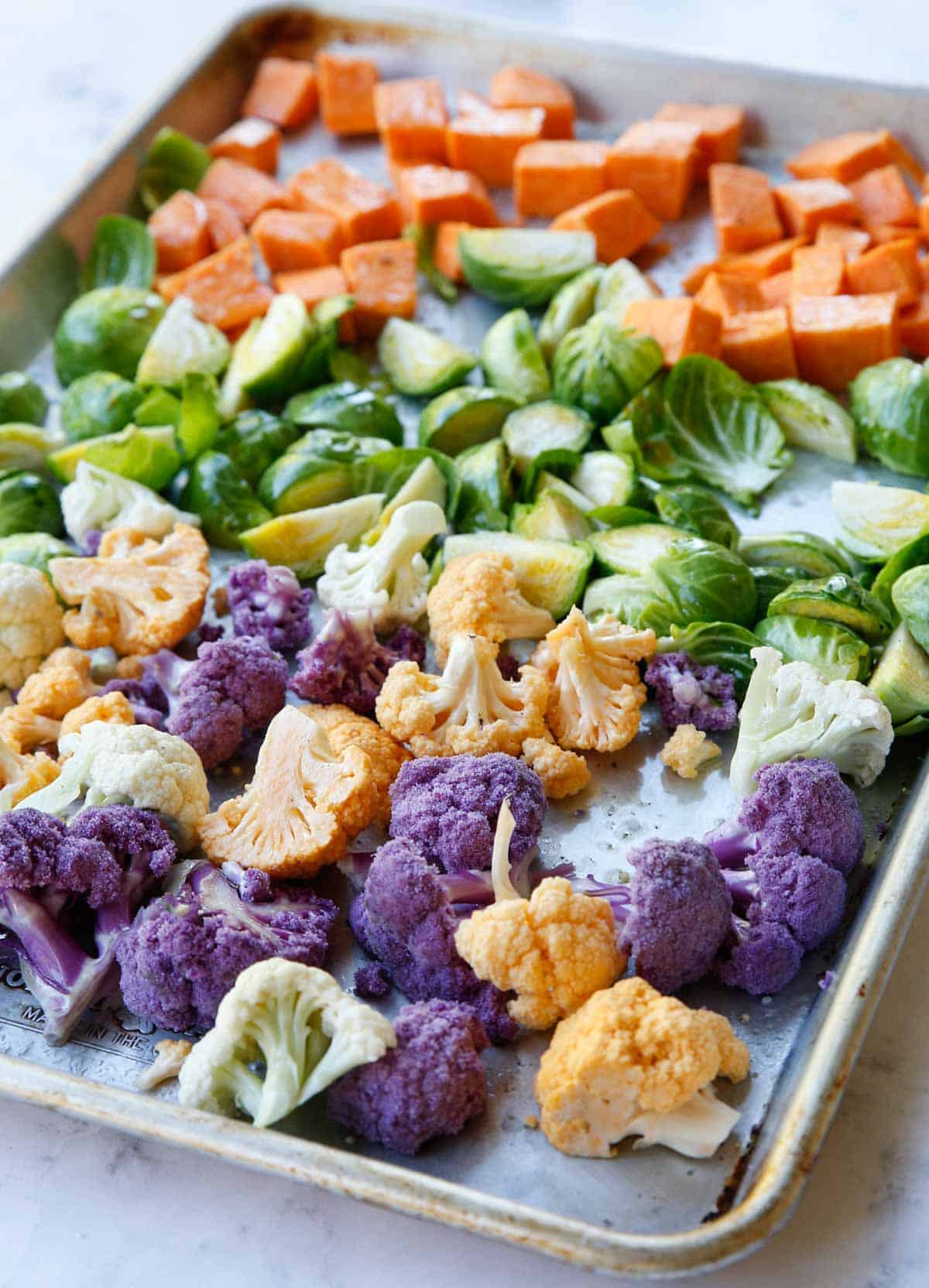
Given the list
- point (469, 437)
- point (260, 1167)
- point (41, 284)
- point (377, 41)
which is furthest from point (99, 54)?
point (260, 1167)

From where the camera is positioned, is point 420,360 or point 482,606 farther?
point 420,360

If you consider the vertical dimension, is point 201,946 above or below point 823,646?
below

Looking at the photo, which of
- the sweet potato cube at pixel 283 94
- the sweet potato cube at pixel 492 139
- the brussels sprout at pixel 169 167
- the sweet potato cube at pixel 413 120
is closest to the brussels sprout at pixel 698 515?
the sweet potato cube at pixel 492 139

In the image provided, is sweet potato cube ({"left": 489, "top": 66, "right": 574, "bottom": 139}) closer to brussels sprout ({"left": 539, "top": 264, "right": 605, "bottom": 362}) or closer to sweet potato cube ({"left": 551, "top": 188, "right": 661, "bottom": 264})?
sweet potato cube ({"left": 551, "top": 188, "right": 661, "bottom": 264})

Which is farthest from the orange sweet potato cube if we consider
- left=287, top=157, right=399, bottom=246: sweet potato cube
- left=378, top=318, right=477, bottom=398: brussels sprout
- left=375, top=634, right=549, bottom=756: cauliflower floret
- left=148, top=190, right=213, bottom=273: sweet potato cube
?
left=148, top=190, right=213, bottom=273: sweet potato cube

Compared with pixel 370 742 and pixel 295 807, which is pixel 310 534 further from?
pixel 295 807

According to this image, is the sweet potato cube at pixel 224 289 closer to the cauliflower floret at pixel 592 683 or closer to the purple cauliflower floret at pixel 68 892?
the cauliflower floret at pixel 592 683

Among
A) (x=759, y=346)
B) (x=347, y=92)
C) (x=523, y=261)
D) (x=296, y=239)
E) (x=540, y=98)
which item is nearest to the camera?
(x=759, y=346)

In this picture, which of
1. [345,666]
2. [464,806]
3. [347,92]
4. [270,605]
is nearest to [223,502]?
[270,605]
